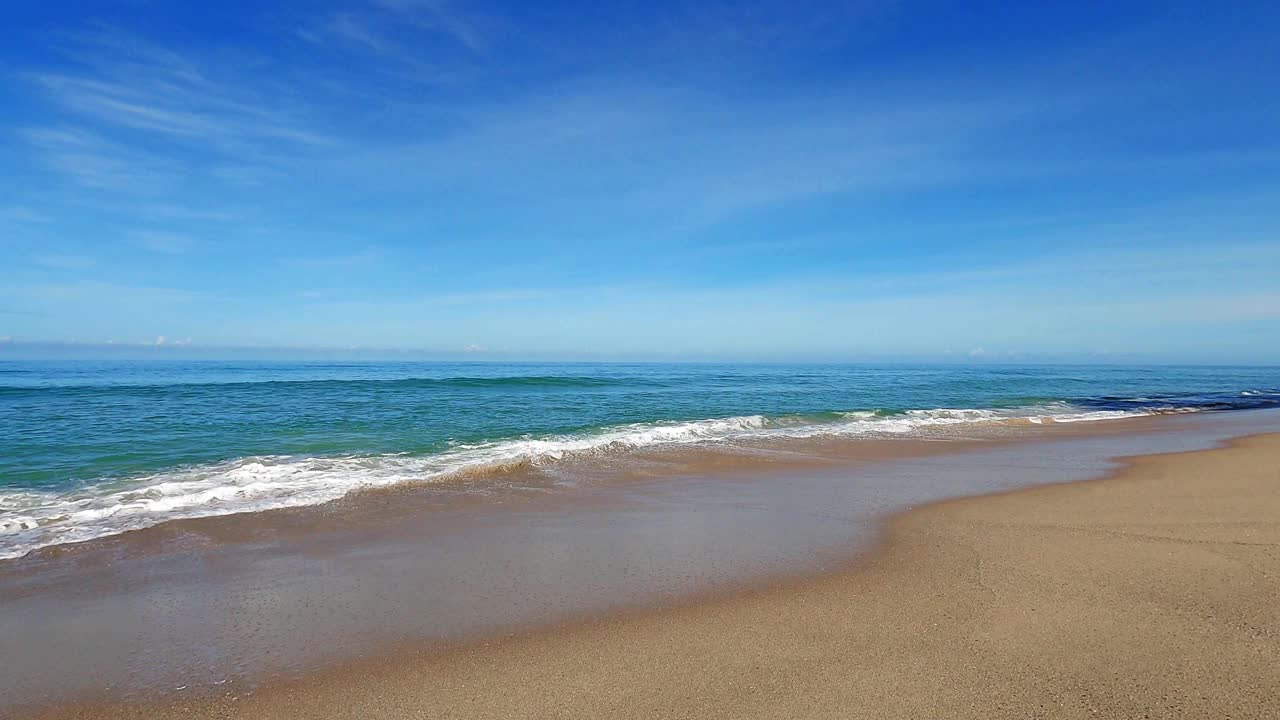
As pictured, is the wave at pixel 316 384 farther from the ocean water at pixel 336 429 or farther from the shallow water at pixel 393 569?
the shallow water at pixel 393 569

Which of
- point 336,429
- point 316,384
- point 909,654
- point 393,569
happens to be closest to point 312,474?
point 393,569

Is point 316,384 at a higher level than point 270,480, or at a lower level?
higher

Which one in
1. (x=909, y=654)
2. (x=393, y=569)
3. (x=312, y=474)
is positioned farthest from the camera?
(x=312, y=474)

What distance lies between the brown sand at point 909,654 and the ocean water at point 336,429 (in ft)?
18.1

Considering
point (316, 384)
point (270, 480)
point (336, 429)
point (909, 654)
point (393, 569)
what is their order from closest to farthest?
point (909, 654) → point (393, 569) → point (270, 480) → point (336, 429) → point (316, 384)

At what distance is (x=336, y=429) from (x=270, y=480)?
616 centimetres

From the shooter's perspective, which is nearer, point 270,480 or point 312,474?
point 270,480

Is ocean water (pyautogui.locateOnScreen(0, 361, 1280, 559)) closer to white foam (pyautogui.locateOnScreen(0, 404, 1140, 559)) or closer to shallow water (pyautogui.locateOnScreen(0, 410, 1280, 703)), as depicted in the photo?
white foam (pyautogui.locateOnScreen(0, 404, 1140, 559))

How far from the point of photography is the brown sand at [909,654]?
10.9 feet

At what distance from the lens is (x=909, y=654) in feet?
12.5

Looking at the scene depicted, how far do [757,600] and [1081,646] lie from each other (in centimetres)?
216

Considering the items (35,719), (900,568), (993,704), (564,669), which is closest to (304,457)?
(35,719)

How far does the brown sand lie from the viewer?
333 centimetres

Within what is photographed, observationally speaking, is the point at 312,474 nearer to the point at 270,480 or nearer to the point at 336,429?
the point at 270,480
